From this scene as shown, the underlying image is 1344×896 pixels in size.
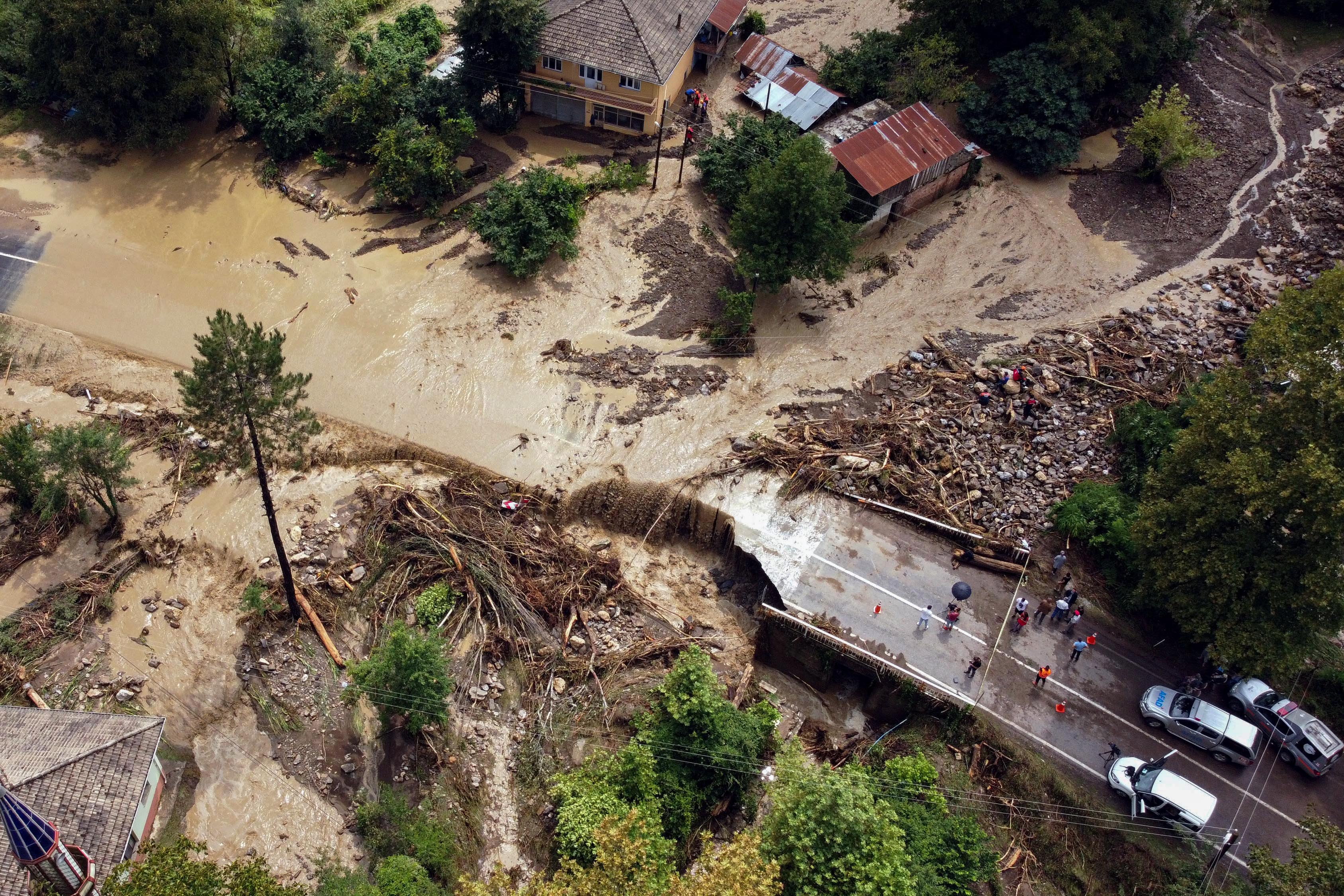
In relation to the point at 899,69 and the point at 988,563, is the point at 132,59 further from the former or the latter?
the point at 988,563

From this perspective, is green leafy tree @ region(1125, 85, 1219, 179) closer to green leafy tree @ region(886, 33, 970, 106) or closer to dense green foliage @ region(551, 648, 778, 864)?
green leafy tree @ region(886, 33, 970, 106)

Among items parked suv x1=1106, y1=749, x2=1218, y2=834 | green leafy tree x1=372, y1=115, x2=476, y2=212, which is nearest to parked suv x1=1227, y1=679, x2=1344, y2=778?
parked suv x1=1106, y1=749, x2=1218, y2=834

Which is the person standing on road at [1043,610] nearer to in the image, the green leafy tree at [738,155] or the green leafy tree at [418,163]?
the green leafy tree at [738,155]

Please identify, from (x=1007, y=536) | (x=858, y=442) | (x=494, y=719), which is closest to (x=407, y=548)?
(x=494, y=719)

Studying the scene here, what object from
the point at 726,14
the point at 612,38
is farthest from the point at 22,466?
the point at 726,14

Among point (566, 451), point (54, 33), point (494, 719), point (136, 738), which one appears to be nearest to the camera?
point (136, 738)

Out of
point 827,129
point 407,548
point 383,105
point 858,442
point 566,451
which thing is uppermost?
point 827,129

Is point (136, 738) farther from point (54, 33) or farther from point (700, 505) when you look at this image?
point (54, 33)
